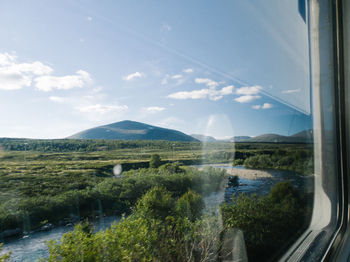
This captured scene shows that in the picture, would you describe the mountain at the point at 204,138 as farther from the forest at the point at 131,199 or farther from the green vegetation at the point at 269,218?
the green vegetation at the point at 269,218

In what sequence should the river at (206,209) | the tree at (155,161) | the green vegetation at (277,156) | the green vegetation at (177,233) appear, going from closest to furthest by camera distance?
the river at (206,209)
the green vegetation at (177,233)
the tree at (155,161)
the green vegetation at (277,156)

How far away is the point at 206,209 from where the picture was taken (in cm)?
117

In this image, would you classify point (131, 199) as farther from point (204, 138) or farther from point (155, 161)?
point (204, 138)

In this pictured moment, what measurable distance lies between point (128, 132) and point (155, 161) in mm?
179

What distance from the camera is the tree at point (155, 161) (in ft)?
3.22

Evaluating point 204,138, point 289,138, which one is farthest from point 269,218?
point 204,138

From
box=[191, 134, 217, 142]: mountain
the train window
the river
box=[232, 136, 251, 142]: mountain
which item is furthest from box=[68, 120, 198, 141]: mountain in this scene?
box=[232, 136, 251, 142]: mountain

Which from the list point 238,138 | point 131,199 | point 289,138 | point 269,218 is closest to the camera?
point 131,199

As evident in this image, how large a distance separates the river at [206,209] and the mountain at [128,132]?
278 mm

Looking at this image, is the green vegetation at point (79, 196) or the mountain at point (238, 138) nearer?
the green vegetation at point (79, 196)

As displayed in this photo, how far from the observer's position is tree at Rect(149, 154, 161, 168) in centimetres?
98

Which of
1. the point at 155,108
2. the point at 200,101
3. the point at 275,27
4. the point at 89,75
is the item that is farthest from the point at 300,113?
the point at 89,75

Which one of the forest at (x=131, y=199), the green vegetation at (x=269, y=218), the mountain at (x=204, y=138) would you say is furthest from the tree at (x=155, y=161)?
the green vegetation at (x=269, y=218)

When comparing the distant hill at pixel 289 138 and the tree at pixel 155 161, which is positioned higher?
the distant hill at pixel 289 138
